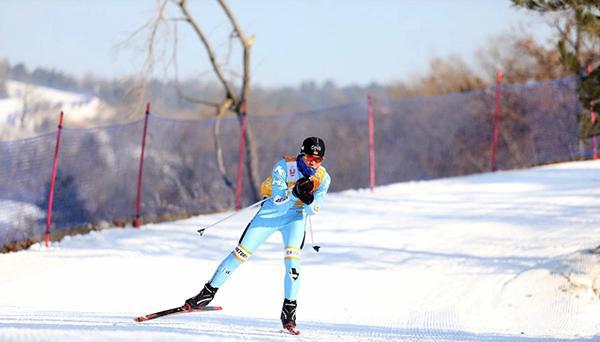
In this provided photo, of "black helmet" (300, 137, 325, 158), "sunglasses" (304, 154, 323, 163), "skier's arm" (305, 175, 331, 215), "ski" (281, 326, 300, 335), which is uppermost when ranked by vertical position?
"black helmet" (300, 137, 325, 158)

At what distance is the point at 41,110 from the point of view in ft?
140

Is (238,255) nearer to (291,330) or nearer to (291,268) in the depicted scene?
(291,268)

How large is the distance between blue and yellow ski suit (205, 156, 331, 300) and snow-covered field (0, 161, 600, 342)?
0.58 meters

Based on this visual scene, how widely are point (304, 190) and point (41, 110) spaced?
121 feet

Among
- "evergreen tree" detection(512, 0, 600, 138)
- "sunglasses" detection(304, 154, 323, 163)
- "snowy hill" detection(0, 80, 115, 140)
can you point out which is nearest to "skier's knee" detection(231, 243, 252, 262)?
"sunglasses" detection(304, 154, 323, 163)

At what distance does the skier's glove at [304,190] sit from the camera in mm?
8188

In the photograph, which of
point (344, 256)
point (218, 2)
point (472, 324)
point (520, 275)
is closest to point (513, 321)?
point (472, 324)

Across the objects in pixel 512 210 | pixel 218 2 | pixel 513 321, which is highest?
pixel 218 2

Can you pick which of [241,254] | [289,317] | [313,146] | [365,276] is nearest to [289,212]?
[241,254]

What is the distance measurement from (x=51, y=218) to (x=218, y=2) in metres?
12.8

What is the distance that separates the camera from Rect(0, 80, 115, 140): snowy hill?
39.5 m

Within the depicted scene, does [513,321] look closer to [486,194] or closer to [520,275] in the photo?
[520,275]

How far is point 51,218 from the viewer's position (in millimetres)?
14430

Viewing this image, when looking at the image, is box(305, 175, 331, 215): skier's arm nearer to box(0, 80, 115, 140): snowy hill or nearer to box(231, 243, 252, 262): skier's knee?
box(231, 243, 252, 262): skier's knee
